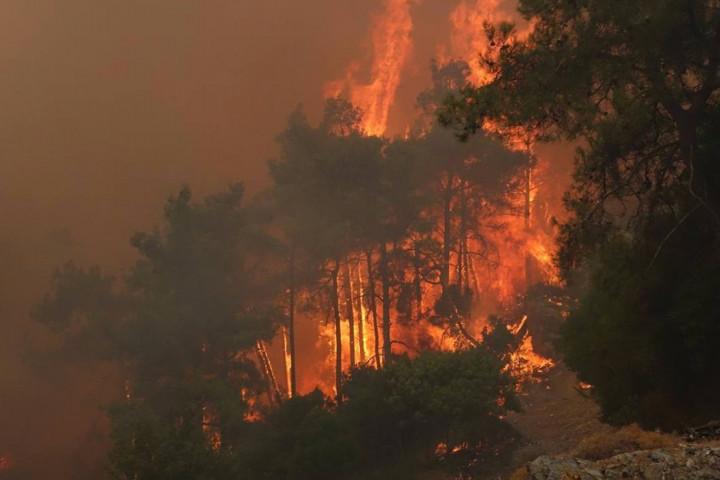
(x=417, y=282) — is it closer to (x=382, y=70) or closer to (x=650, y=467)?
(x=650, y=467)

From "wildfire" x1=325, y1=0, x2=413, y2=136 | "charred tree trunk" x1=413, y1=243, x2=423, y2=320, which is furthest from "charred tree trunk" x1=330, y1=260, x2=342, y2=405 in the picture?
"wildfire" x1=325, y1=0, x2=413, y2=136

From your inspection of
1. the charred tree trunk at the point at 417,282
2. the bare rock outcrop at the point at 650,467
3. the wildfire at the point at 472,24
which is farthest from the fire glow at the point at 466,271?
the bare rock outcrop at the point at 650,467

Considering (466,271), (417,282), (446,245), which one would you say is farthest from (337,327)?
(466,271)

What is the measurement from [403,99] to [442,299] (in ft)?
156

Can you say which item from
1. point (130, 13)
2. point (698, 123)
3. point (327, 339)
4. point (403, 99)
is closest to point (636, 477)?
point (698, 123)

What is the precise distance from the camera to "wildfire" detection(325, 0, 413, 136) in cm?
7744

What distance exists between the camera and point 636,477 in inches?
325

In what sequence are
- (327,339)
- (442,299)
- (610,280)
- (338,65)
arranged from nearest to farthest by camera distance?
(610,280) → (442,299) → (327,339) → (338,65)

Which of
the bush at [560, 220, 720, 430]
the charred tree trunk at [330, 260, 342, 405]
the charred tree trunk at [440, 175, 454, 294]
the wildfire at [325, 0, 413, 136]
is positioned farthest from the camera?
the wildfire at [325, 0, 413, 136]

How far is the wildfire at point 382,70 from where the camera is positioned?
77438 mm

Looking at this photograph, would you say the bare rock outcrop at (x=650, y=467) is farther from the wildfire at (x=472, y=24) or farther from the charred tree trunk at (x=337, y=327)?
the wildfire at (x=472, y=24)

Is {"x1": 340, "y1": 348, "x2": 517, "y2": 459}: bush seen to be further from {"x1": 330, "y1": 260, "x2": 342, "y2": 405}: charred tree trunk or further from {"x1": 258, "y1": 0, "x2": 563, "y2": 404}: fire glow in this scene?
{"x1": 330, "y1": 260, "x2": 342, "y2": 405}: charred tree trunk

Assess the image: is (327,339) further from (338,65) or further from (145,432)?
(338,65)

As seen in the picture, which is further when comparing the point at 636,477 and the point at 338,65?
the point at 338,65
